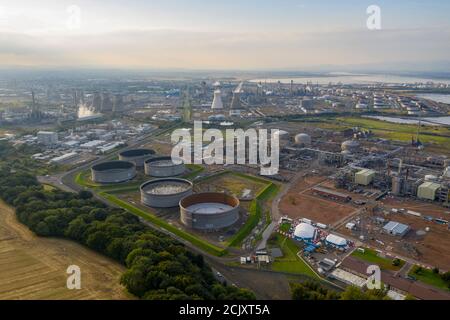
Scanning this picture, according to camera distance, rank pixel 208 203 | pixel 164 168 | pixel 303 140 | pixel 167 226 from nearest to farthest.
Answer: pixel 167 226 → pixel 208 203 → pixel 164 168 → pixel 303 140

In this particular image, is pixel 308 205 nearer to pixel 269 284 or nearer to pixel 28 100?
pixel 269 284

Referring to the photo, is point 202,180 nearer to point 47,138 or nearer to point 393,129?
point 47,138

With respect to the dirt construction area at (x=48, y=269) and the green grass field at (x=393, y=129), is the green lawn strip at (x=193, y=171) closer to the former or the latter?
the dirt construction area at (x=48, y=269)

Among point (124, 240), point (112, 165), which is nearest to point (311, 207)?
point (124, 240)

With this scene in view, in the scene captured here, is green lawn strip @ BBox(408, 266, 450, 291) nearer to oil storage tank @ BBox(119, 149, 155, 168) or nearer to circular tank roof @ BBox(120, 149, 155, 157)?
oil storage tank @ BBox(119, 149, 155, 168)

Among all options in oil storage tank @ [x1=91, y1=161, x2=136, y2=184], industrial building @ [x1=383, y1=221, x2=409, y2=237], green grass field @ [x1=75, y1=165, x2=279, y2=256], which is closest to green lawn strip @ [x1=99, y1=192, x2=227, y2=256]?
green grass field @ [x1=75, y1=165, x2=279, y2=256]
